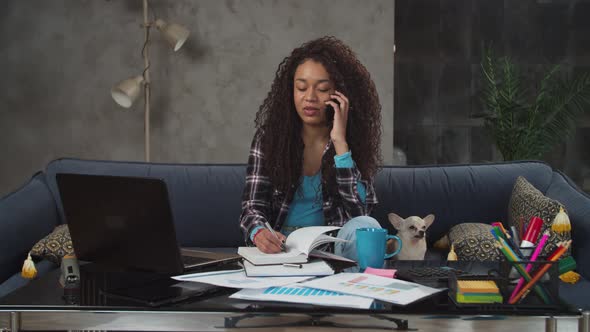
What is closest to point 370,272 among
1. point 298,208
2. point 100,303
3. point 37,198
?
point 100,303

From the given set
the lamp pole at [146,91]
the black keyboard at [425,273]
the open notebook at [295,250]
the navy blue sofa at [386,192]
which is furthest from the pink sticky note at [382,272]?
the lamp pole at [146,91]

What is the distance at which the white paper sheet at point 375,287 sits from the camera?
1215mm

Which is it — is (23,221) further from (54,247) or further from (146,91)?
(146,91)

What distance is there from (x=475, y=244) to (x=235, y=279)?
132 cm

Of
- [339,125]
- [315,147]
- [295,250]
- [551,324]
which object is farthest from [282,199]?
[551,324]

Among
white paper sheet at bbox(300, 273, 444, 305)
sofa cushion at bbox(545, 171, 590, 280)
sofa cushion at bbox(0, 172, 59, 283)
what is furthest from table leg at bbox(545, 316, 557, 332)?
sofa cushion at bbox(0, 172, 59, 283)

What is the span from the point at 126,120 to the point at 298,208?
2375mm

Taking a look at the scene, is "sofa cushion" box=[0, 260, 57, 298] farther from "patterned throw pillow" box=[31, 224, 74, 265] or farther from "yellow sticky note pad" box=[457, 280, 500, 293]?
"yellow sticky note pad" box=[457, 280, 500, 293]

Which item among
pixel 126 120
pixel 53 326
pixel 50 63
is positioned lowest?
pixel 53 326

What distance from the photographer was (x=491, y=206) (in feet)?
9.42

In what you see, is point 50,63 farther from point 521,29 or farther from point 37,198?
point 521,29

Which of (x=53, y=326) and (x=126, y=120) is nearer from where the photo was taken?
(x=53, y=326)

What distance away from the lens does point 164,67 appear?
14.1ft

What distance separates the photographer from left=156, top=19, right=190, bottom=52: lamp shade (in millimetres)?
3893
